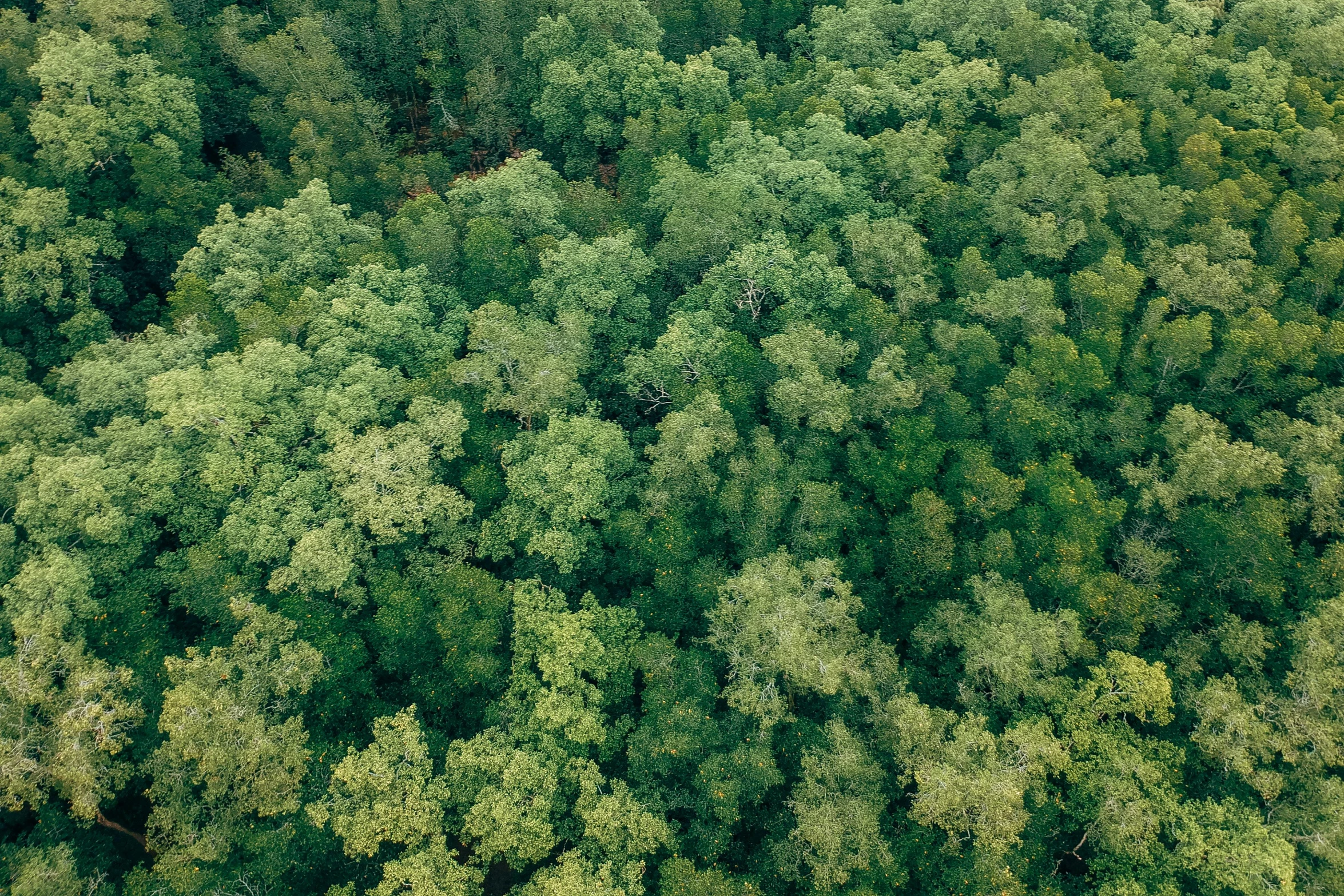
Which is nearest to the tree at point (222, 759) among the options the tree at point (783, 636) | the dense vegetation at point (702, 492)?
the dense vegetation at point (702, 492)

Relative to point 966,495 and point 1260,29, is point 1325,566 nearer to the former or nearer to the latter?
point 966,495

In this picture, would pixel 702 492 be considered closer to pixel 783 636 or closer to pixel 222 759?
pixel 783 636

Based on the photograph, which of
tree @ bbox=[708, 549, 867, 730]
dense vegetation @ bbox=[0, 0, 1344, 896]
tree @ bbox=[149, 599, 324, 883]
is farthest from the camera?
tree @ bbox=[708, 549, 867, 730]

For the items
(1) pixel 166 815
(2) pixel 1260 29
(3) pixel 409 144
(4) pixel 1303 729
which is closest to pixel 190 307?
(1) pixel 166 815

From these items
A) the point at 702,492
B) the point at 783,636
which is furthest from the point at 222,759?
the point at 702,492

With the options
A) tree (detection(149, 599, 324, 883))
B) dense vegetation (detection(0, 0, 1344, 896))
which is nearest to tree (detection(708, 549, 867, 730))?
dense vegetation (detection(0, 0, 1344, 896))

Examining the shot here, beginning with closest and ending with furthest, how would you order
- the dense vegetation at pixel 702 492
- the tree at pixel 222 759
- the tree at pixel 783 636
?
the tree at pixel 222 759 → the dense vegetation at pixel 702 492 → the tree at pixel 783 636

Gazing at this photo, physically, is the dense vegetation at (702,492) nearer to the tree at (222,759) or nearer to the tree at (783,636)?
the tree at (222,759)

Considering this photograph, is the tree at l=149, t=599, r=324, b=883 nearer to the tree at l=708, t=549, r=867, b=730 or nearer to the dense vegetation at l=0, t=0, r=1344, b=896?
the dense vegetation at l=0, t=0, r=1344, b=896
